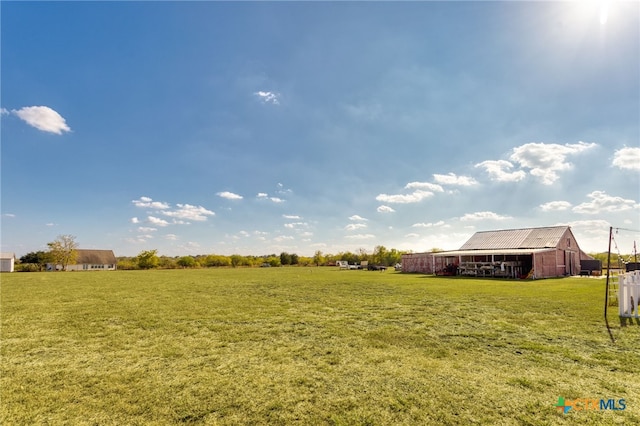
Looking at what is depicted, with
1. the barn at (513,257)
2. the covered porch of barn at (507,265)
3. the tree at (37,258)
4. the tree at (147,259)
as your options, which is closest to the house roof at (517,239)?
the barn at (513,257)

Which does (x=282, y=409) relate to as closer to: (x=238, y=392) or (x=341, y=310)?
(x=238, y=392)

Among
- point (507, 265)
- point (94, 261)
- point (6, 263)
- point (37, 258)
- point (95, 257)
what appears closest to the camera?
point (507, 265)

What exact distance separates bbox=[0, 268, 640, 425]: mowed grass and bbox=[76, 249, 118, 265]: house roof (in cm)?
8641

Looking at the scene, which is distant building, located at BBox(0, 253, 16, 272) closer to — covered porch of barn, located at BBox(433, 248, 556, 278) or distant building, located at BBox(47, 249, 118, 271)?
distant building, located at BBox(47, 249, 118, 271)

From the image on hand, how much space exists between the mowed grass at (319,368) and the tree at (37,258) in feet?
250

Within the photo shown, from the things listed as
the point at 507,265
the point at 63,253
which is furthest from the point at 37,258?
the point at 507,265

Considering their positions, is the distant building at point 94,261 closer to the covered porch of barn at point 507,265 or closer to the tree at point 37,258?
the tree at point 37,258

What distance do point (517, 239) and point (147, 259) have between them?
76881 millimetres

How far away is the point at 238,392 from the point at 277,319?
4.98m

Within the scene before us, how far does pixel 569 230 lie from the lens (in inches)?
1348

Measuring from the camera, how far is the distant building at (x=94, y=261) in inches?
3029

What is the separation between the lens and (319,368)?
5.16 metres

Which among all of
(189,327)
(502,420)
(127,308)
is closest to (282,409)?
(502,420)

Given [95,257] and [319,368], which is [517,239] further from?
[95,257]
